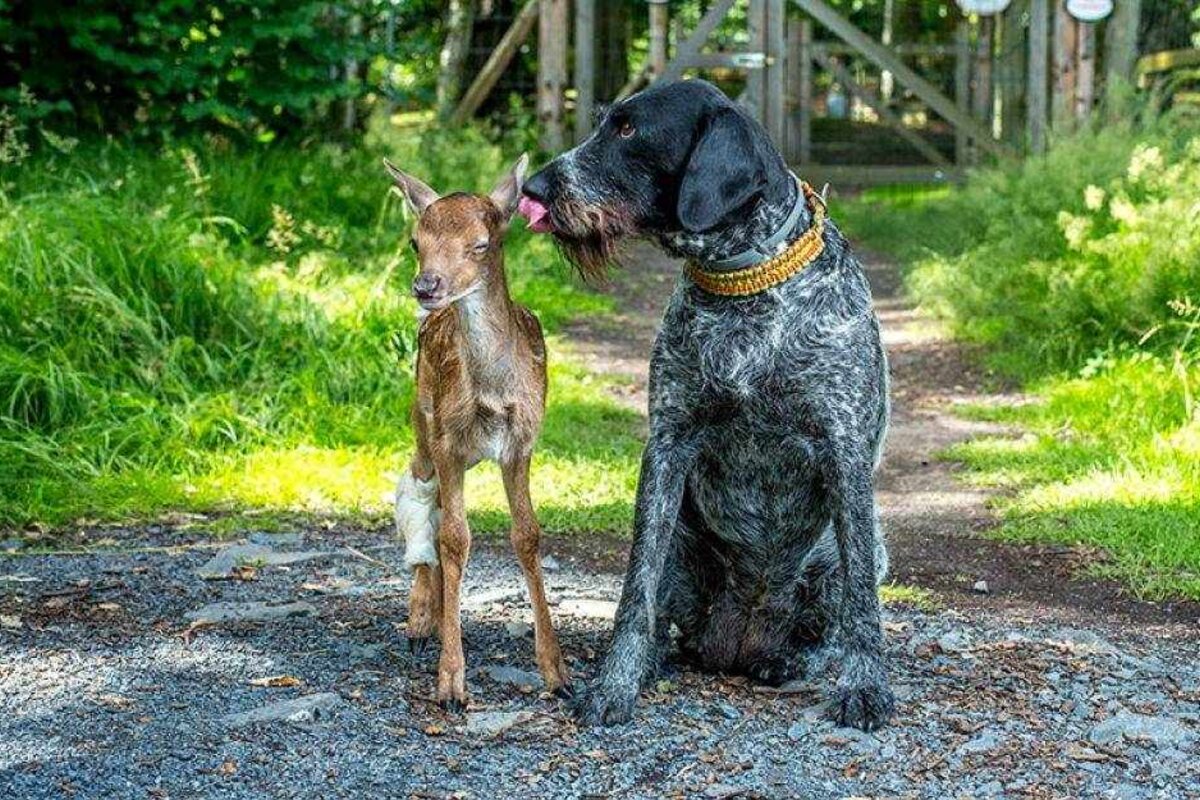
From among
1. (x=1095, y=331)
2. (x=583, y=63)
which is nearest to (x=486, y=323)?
(x=1095, y=331)

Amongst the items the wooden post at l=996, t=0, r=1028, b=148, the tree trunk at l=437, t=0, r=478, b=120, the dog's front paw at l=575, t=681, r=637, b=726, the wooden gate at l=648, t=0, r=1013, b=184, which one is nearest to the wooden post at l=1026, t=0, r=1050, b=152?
the wooden gate at l=648, t=0, r=1013, b=184

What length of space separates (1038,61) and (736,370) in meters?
13.9

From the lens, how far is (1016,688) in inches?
198

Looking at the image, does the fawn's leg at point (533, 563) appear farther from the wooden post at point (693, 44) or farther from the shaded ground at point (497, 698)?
the wooden post at point (693, 44)

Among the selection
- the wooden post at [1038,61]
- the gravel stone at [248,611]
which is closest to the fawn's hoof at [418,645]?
the gravel stone at [248,611]

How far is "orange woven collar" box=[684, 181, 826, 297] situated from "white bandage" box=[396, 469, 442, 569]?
100cm

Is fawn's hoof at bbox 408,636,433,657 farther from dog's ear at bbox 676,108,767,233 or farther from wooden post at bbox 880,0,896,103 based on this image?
wooden post at bbox 880,0,896,103

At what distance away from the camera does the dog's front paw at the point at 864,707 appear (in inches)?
→ 184

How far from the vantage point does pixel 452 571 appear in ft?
A: 15.4

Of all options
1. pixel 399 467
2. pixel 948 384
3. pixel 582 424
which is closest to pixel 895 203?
pixel 948 384

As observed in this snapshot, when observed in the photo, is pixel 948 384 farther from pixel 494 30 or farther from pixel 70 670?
pixel 494 30

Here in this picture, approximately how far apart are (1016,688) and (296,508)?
3588 millimetres

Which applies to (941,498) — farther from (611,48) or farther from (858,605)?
(611,48)

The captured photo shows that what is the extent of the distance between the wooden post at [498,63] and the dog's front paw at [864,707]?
13.1 meters
